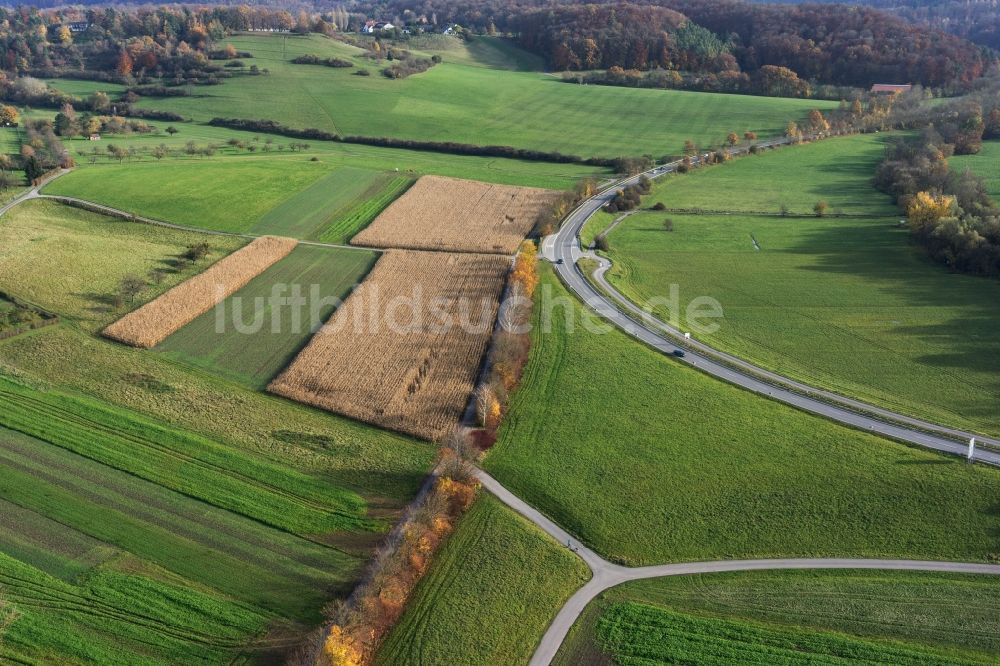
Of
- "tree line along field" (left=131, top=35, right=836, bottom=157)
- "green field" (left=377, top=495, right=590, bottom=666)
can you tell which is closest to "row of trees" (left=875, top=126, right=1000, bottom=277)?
"tree line along field" (left=131, top=35, right=836, bottom=157)

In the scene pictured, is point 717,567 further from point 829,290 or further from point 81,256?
point 81,256

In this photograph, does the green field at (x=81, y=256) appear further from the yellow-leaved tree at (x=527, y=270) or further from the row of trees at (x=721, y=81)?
the row of trees at (x=721, y=81)

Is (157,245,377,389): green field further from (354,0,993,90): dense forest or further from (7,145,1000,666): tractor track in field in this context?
(354,0,993,90): dense forest

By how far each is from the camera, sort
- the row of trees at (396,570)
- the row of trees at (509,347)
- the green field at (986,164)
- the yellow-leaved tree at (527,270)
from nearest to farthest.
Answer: the row of trees at (396,570)
the row of trees at (509,347)
the yellow-leaved tree at (527,270)
the green field at (986,164)

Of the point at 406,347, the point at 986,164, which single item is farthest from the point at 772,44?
the point at 406,347

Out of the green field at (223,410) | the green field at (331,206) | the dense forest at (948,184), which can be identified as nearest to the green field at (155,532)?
the green field at (223,410)

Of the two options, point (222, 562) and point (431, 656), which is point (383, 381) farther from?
point (431, 656)
